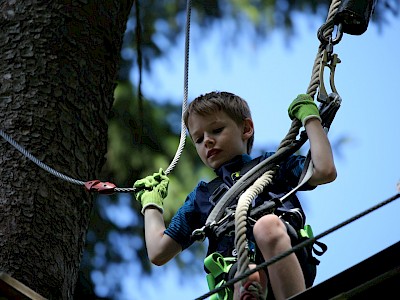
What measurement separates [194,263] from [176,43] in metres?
1.32

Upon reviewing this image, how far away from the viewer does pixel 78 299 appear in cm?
586

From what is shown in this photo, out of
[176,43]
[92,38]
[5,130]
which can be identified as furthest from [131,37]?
[5,130]

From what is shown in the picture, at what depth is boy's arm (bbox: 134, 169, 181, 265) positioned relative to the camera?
295 centimetres

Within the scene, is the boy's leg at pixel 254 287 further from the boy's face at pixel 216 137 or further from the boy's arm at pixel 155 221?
the boy's face at pixel 216 137

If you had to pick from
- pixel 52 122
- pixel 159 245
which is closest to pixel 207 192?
pixel 159 245

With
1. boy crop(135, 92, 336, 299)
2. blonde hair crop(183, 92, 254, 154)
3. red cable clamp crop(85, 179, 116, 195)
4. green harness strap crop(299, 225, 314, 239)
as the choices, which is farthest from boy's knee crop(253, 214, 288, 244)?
red cable clamp crop(85, 179, 116, 195)

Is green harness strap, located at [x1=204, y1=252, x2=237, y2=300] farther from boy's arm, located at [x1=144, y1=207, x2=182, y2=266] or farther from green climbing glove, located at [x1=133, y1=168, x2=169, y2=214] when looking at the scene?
green climbing glove, located at [x1=133, y1=168, x2=169, y2=214]

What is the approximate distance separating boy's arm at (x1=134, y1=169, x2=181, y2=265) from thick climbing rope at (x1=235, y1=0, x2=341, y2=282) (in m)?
0.38

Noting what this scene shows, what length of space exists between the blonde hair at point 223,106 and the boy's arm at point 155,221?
214mm

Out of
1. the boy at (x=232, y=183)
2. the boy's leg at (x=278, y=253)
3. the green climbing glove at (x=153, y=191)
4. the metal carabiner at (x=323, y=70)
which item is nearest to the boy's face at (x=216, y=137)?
the boy at (x=232, y=183)

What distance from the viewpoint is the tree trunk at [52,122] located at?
315 cm

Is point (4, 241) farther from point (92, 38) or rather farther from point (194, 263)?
point (194, 263)

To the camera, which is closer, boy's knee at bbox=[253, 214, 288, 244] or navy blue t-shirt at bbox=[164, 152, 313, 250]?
boy's knee at bbox=[253, 214, 288, 244]

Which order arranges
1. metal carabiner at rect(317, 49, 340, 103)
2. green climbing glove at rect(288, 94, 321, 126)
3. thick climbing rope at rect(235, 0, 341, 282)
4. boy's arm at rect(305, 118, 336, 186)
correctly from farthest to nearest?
metal carabiner at rect(317, 49, 340, 103) < green climbing glove at rect(288, 94, 321, 126) < boy's arm at rect(305, 118, 336, 186) < thick climbing rope at rect(235, 0, 341, 282)
